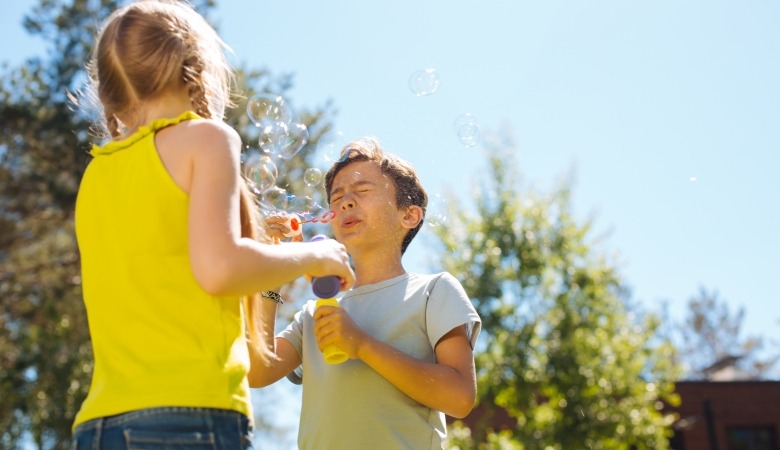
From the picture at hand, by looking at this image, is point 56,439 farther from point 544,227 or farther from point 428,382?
point 428,382

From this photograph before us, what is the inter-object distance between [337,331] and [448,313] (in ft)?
1.30

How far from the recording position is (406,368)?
2459 millimetres

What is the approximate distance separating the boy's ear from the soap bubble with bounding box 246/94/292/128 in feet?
2.56

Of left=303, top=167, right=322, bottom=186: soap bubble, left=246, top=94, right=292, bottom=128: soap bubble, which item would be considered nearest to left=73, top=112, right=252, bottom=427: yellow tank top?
left=303, top=167, right=322, bottom=186: soap bubble

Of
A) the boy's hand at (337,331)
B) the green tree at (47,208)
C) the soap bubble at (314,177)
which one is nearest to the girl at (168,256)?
the boy's hand at (337,331)

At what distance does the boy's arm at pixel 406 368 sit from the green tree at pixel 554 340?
1441cm

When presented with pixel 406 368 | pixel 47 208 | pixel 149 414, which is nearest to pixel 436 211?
pixel 406 368

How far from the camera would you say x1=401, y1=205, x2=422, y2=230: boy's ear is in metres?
3.06

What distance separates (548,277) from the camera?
18703 mm

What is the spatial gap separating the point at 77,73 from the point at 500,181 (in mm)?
9675

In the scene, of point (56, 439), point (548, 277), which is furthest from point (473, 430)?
point (56, 439)

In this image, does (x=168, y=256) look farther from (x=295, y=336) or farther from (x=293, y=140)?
(x=293, y=140)

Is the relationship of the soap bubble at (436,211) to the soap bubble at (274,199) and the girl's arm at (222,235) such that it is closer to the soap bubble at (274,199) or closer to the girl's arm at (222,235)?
the soap bubble at (274,199)

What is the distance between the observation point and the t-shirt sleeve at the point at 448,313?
2.59 meters
